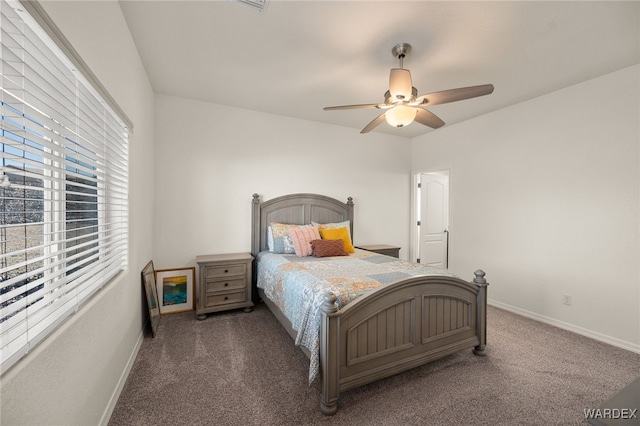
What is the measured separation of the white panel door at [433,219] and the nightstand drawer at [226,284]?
331 cm

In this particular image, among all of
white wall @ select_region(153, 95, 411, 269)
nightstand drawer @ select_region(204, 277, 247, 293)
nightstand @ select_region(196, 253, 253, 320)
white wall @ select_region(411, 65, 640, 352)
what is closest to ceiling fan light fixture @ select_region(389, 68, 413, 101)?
white wall @ select_region(411, 65, 640, 352)

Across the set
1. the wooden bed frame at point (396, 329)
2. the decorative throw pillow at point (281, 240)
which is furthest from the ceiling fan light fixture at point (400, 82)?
the decorative throw pillow at point (281, 240)

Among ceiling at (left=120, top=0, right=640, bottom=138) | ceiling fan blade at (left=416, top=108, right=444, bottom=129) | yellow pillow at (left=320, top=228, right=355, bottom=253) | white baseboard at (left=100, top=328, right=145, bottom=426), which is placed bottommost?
white baseboard at (left=100, top=328, right=145, bottom=426)

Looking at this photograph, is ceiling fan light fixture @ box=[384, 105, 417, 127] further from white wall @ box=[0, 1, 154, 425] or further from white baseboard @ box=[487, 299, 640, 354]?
white baseboard @ box=[487, 299, 640, 354]

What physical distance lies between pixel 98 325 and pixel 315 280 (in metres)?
1.37

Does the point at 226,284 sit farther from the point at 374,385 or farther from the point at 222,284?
the point at 374,385

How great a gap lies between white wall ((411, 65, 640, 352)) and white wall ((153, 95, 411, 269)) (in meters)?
1.55

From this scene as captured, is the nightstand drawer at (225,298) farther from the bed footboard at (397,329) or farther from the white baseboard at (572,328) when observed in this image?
the white baseboard at (572,328)

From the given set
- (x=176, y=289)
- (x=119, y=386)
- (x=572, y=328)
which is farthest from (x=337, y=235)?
(x=572, y=328)

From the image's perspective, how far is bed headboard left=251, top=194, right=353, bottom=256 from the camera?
3.61 metres

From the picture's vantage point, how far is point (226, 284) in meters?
3.10

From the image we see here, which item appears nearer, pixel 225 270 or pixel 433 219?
pixel 225 270

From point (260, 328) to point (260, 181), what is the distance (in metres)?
1.95

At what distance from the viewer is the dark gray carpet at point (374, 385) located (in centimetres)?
163
